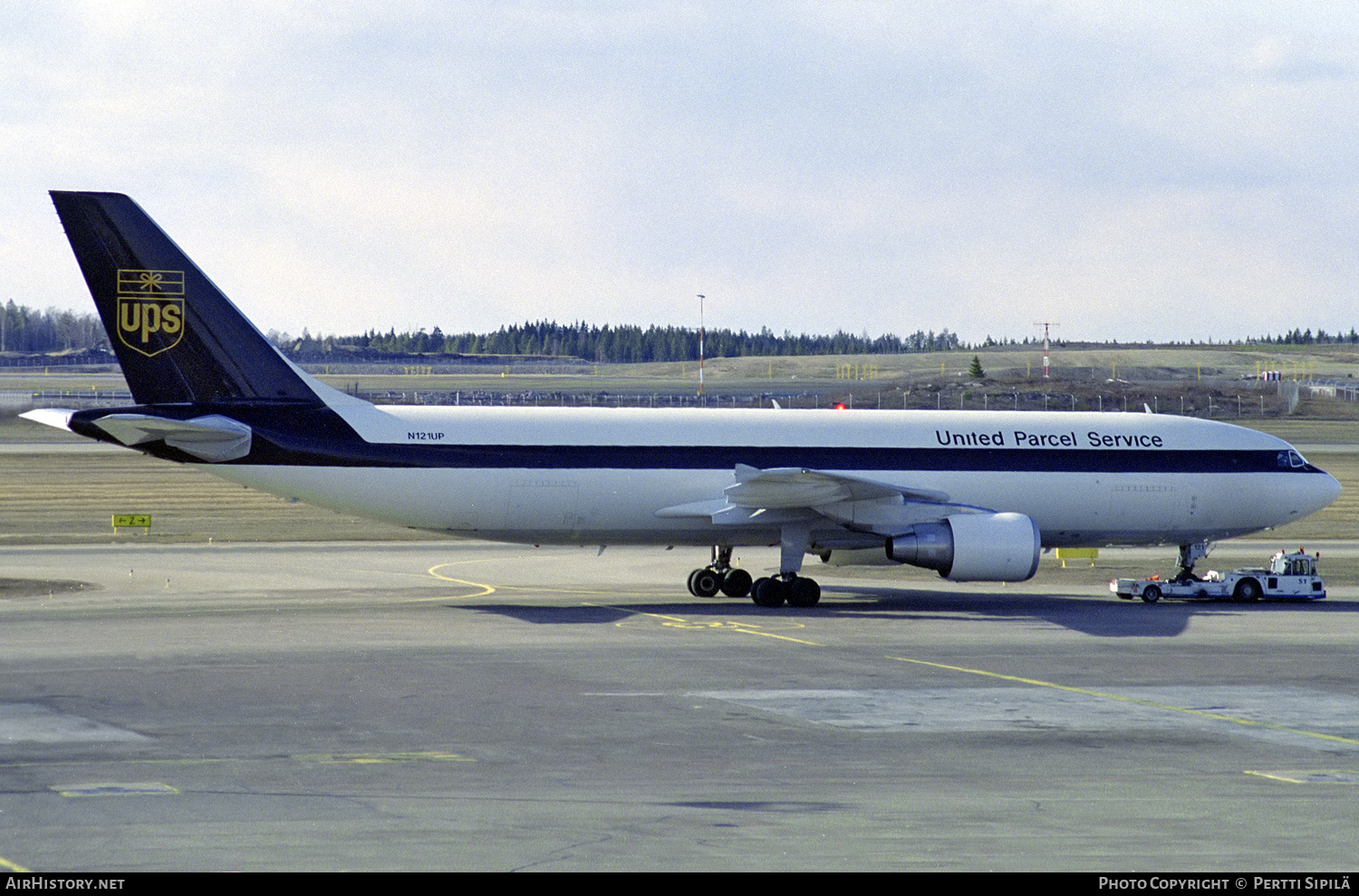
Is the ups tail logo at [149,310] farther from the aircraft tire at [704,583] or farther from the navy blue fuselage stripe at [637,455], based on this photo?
the aircraft tire at [704,583]

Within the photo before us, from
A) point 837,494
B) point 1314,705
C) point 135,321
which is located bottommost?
point 1314,705

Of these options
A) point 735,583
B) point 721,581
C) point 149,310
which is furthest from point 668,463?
point 149,310

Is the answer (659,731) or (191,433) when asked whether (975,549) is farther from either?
(191,433)

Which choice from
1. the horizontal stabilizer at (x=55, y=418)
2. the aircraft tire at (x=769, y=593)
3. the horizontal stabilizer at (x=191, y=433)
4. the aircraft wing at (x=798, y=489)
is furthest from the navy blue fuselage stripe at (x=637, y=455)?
the aircraft tire at (x=769, y=593)

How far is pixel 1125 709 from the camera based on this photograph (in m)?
21.1

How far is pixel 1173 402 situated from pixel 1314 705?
331ft

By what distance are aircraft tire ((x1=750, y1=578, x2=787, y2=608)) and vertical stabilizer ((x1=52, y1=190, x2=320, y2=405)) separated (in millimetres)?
10724

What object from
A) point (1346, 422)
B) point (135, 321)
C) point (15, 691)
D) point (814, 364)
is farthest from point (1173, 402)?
point (15, 691)

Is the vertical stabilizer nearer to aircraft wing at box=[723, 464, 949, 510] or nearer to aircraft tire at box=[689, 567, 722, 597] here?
aircraft wing at box=[723, 464, 949, 510]

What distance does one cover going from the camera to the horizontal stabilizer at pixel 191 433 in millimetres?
30578

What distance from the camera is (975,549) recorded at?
33125mm

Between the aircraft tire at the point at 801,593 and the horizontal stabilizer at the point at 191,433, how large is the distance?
40.6 feet

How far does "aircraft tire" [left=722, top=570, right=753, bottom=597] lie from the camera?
118 ft
